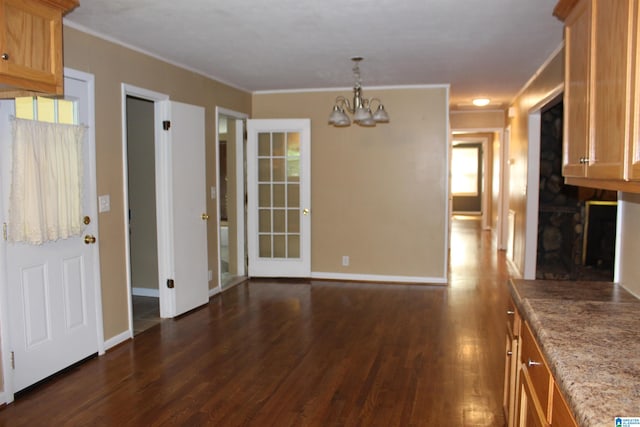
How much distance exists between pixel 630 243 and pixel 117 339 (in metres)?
3.65

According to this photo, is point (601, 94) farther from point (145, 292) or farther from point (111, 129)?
point (145, 292)

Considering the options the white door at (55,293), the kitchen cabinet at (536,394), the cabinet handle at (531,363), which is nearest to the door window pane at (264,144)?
the white door at (55,293)

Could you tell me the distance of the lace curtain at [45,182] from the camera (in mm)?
3041

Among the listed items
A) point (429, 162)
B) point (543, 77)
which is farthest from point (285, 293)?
point (543, 77)

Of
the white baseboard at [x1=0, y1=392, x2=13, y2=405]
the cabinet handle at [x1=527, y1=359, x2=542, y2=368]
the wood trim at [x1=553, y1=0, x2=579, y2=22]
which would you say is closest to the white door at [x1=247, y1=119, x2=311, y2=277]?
the white baseboard at [x1=0, y1=392, x2=13, y2=405]

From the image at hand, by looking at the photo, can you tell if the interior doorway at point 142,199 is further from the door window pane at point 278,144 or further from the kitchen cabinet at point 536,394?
the kitchen cabinet at point 536,394

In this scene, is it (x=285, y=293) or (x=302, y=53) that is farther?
(x=285, y=293)

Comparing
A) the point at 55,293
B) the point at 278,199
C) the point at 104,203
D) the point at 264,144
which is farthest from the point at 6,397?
the point at 264,144

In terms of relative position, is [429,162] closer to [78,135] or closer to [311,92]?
[311,92]

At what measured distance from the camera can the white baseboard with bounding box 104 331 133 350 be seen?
3.93 meters

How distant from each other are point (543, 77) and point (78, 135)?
434cm

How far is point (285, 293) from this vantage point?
5.84 metres

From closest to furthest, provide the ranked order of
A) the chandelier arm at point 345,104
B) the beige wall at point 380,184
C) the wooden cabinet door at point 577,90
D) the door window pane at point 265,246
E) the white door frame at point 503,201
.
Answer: the wooden cabinet door at point 577,90, the chandelier arm at point 345,104, the beige wall at point 380,184, the door window pane at point 265,246, the white door frame at point 503,201

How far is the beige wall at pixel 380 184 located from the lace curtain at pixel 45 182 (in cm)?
342
